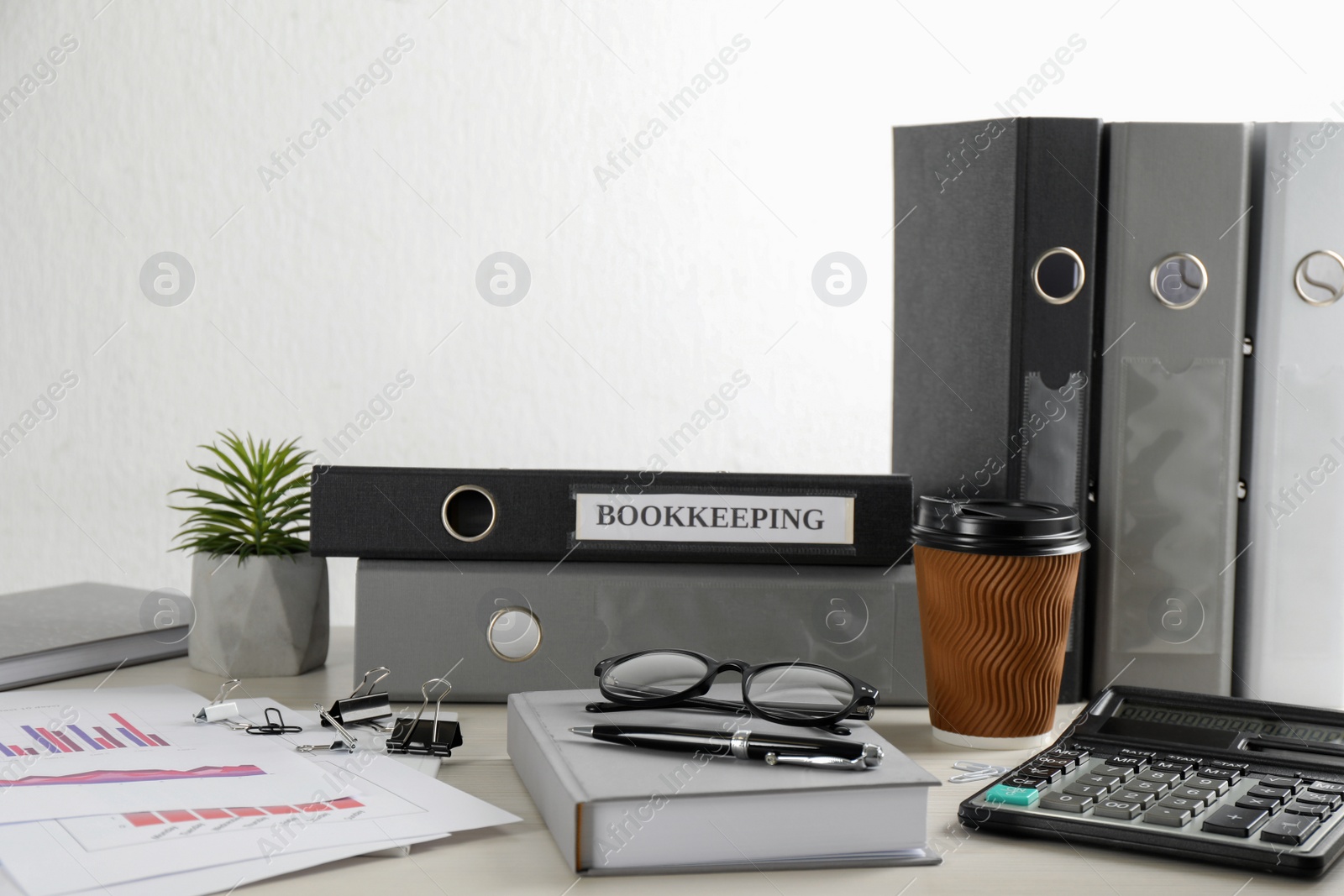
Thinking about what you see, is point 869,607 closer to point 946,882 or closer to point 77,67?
point 946,882

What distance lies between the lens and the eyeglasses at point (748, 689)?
512 mm

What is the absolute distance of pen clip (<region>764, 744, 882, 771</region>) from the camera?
45 cm

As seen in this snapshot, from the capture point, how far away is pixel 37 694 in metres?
0.66

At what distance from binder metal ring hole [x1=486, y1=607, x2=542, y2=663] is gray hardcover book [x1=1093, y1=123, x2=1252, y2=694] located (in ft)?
1.17

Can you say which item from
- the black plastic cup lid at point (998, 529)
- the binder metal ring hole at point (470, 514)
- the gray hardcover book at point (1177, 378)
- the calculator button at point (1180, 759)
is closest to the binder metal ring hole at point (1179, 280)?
the gray hardcover book at point (1177, 378)

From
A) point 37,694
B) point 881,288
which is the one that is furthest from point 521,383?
point 37,694

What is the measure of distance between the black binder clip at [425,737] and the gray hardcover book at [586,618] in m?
0.08

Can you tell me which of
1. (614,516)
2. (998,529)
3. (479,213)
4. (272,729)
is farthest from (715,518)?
(479,213)

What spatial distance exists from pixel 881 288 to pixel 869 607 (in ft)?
2.83

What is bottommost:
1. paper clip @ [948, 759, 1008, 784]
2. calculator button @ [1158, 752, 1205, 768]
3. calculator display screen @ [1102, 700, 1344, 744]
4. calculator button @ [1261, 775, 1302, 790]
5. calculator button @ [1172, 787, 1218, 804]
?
paper clip @ [948, 759, 1008, 784]

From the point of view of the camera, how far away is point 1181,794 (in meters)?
0.47

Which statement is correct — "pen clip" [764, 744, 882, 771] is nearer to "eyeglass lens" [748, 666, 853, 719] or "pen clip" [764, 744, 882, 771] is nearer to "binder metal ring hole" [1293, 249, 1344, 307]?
"eyeglass lens" [748, 666, 853, 719]

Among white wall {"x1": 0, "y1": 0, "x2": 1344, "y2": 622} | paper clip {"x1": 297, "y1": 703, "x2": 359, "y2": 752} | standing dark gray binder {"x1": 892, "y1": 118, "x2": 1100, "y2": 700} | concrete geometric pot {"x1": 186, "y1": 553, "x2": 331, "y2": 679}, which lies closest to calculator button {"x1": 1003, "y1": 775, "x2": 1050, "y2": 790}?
standing dark gray binder {"x1": 892, "y1": 118, "x2": 1100, "y2": 700}

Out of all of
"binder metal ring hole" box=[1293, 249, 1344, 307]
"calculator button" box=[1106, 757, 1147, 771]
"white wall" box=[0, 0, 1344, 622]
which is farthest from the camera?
"white wall" box=[0, 0, 1344, 622]
